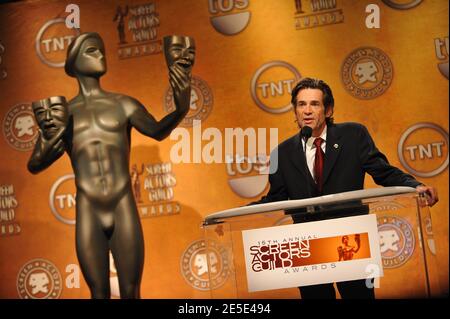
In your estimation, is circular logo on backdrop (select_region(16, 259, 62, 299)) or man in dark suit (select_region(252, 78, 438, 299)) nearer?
man in dark suit (select_region(252, 78, 438, 299))

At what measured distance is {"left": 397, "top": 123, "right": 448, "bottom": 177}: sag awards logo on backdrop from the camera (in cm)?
358

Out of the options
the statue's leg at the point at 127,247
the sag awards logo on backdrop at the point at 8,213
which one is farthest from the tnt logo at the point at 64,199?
the statue's leg at the point at 127,247

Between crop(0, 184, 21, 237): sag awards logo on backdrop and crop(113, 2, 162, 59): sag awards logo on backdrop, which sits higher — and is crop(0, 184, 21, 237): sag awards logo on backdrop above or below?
below

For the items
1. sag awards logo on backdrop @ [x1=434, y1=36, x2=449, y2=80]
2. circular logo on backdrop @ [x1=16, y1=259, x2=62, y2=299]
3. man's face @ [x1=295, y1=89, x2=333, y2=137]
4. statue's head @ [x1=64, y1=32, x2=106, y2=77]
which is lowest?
circular logo on backdrop @ [x1=16, y1=259, x2=62, y2=299]

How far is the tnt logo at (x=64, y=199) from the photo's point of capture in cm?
408

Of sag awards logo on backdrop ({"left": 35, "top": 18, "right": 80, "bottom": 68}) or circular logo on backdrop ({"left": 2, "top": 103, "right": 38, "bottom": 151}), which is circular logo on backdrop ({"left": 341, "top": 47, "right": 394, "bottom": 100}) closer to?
sag awards logo on backdrop ({"left": 35, "top": 18, "right": 80, "bottom": 68})

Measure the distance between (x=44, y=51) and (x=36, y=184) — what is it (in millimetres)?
808

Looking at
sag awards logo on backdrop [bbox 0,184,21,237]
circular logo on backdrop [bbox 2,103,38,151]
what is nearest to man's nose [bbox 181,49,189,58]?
circular logo on backdrop [bbox 2,103,38,151]

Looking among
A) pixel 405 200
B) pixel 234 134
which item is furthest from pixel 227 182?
pixel 405 200

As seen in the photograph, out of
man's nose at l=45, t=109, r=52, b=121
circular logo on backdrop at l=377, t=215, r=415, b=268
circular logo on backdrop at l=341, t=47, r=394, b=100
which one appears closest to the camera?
circular logo on backdrop at l=377, t=215, r=415, b=268

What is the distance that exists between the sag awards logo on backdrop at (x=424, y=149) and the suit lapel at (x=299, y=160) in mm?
1170

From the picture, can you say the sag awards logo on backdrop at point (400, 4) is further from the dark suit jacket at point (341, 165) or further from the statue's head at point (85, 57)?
the statue's head at point (85, 57)

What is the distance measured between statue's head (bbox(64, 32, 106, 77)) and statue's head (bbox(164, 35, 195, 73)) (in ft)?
1.24
